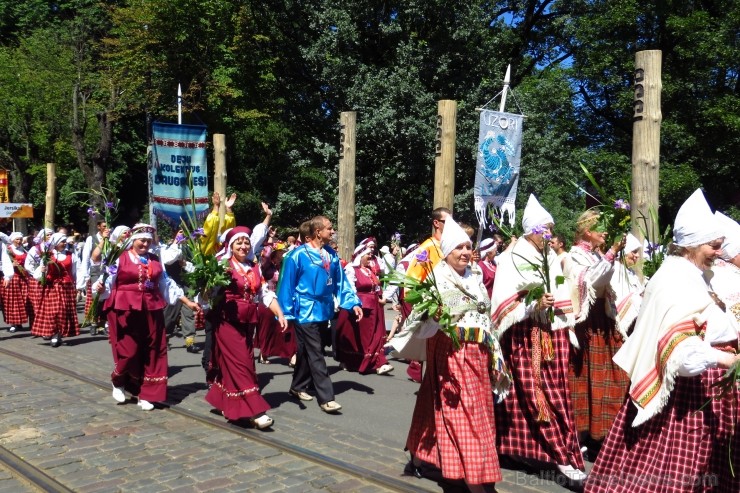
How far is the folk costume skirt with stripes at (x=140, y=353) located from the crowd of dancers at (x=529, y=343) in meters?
0.01

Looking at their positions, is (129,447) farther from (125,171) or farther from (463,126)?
(125,171)

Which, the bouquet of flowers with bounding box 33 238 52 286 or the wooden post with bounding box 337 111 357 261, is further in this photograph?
the bouquet of flowers with bounding box 33 238 52 286

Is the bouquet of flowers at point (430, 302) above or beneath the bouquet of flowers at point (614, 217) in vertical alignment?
beneath

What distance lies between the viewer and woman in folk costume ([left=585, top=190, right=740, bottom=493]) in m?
3.97

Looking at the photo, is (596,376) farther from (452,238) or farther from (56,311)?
(56,311)

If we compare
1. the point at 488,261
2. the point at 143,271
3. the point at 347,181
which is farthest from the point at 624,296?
the point at 347,181

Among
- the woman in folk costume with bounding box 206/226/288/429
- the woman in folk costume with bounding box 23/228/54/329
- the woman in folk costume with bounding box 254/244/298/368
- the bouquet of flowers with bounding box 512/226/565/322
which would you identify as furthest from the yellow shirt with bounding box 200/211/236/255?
the woman in folk costume with bounding box 23/228/54/329

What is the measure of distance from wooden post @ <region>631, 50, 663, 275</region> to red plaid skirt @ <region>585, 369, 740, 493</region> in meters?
3.95

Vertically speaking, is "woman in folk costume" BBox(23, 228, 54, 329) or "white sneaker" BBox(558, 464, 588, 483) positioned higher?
"woman in folk costume" BBox(23, 228, 54, 329)

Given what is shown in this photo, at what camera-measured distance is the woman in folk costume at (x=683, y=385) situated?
3.97 metres

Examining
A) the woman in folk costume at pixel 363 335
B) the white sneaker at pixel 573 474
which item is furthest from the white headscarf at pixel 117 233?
the white sneaker at pixel 573 474

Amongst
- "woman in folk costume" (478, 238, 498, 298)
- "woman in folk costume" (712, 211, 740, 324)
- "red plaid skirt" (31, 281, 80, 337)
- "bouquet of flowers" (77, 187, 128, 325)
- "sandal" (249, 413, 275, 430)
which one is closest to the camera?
"woman in folk costume" (712, 211, 740, 324)

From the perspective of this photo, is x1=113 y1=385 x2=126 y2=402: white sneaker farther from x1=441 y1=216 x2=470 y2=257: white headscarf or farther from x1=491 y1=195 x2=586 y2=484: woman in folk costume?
x1=441 y1=216 x2=470 y2=257: white headscarf

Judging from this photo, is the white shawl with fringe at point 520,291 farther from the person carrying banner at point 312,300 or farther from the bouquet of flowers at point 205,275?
the bouquet of flowers at point 205,275
